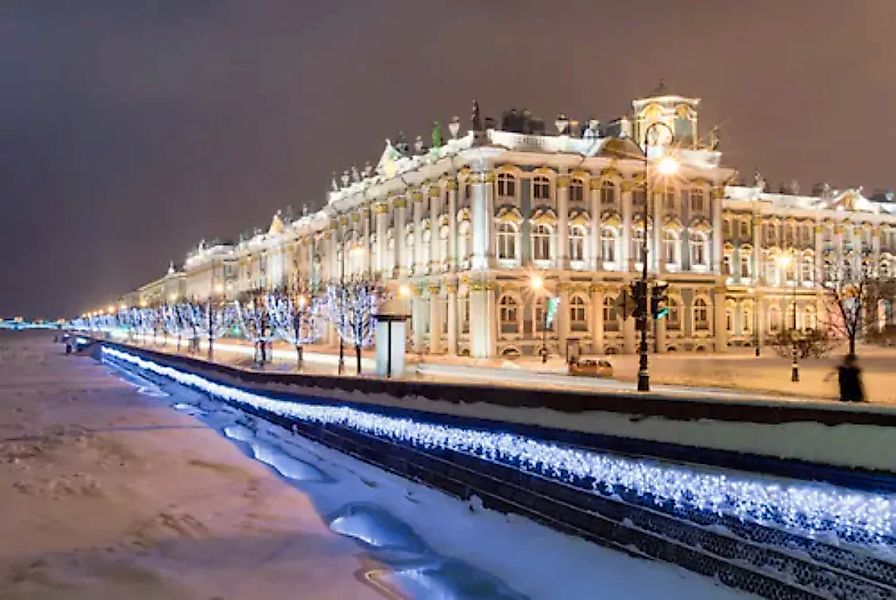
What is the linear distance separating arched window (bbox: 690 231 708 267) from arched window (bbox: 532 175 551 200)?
13077 mm

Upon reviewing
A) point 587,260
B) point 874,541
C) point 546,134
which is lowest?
point 874,541

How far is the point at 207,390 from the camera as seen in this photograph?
41469 millimetres

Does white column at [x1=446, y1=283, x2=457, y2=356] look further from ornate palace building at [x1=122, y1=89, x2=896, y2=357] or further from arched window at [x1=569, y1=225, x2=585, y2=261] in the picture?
arched window at [x1=569, y1=225, x2=585, y2=261]

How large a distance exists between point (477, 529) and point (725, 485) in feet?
16.7

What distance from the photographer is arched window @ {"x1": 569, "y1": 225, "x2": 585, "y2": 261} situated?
59125 millimetres

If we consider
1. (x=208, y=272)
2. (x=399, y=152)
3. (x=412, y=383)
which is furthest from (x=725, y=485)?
(x=208, y=272)

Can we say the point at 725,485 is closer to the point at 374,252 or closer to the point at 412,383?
the point at 412,383

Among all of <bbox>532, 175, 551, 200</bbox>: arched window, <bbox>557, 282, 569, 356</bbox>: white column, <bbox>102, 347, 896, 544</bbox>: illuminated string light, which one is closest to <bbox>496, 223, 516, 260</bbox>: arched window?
<bbox>532, 175, 551, 200</bbox>: arched window

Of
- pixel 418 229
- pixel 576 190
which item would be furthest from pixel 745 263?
pixel 418 229

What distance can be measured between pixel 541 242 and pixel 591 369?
19.7 metres

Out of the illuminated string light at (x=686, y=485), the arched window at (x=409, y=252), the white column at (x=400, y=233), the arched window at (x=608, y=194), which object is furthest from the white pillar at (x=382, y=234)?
the illuminated string light at (x=686, y=485)

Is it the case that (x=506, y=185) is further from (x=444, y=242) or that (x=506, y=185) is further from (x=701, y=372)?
(x=701, y=372)

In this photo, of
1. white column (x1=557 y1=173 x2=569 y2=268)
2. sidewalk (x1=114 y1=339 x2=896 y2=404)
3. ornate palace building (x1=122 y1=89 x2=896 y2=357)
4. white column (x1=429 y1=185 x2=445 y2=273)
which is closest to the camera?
sidewalk (x1=114 y1=339 x2=896 y2=404)

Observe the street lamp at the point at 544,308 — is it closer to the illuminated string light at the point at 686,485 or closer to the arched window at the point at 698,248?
the arched window at the point at 698,248
